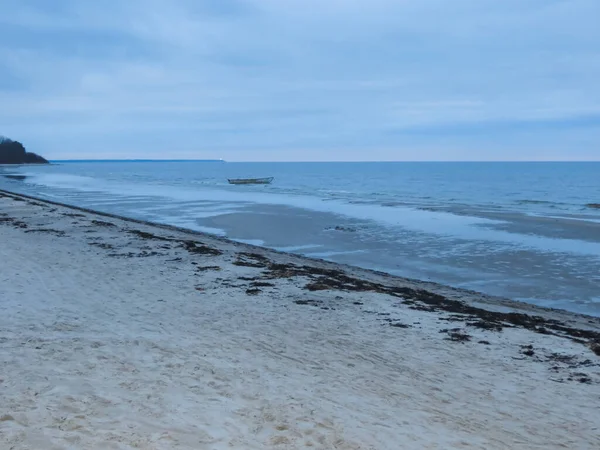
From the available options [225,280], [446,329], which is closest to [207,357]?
[446,329]

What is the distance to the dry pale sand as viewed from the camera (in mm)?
5445

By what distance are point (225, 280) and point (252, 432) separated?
7836 mm

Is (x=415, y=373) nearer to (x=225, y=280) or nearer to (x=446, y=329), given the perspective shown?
(x=446, y=329)

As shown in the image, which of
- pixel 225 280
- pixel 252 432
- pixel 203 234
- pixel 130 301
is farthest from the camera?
pixel 203 234

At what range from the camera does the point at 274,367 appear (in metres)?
7.34

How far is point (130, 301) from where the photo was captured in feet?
34.5

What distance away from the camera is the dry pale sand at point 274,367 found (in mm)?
5445

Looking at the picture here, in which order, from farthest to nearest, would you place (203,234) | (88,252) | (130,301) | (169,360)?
(203,234) → (88,252) → (130,301) → (169,360)

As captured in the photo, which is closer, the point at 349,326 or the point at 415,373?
the point at 415,373

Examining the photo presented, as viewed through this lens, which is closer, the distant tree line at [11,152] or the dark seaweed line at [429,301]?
the dark seaweed line at [429,301]

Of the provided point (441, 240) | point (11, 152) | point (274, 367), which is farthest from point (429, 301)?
point (11, 152)

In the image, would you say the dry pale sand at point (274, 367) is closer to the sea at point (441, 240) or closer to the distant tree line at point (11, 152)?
the sea at point (441, 240)

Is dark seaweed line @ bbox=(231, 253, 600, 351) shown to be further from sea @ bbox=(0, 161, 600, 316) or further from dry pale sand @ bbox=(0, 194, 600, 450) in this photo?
sea @ bbox=(0, 161, 600, 316)

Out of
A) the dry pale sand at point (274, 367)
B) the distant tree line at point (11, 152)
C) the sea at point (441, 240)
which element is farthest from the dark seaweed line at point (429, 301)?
the distant tree line at point (11, 152)
